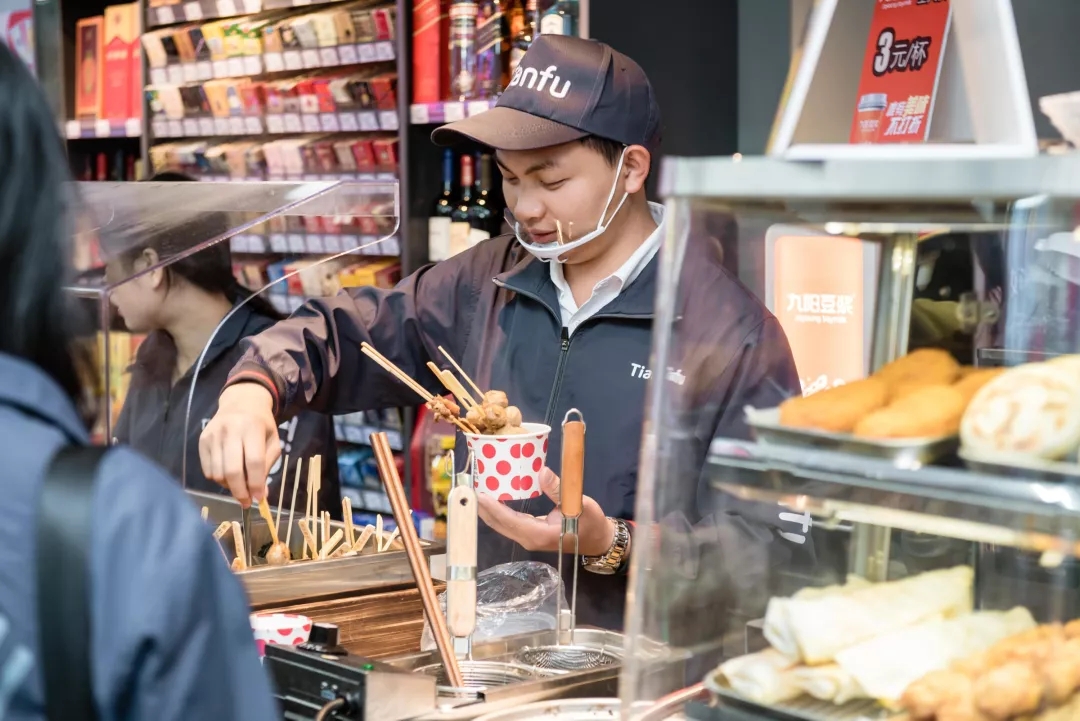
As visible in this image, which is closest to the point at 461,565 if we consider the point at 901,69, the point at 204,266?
the point at 204,266

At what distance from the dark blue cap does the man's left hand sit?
82 centimetres

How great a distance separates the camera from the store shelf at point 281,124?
441cm

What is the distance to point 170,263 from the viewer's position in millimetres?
2332

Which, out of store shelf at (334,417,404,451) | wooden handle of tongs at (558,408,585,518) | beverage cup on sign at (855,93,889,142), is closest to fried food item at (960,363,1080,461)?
wooden handle of tongs at (558,408,585,518)

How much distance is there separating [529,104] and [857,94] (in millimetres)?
1075

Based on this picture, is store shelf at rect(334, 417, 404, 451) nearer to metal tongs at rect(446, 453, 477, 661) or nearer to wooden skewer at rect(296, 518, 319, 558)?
wooden skewer at rect(296, 518, 319, 558)

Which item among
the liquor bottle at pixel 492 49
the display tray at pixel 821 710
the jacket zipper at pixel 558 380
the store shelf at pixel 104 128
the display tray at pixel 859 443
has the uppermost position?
the liquor bottle at pixel 492 49

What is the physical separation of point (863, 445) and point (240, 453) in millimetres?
1272

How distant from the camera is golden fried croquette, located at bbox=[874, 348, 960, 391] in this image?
134 centimetres

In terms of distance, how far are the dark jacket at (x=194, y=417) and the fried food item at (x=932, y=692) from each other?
1.64m

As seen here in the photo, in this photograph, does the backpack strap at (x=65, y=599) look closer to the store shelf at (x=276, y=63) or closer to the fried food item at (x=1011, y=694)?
the fried food item at (x=1011, y=694)

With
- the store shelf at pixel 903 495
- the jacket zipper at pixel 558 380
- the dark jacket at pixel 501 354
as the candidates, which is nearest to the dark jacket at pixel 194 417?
the dark jacket at pixel 501 354

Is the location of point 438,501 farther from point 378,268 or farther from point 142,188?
point 142,188

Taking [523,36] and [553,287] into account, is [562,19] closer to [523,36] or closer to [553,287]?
[523,36]
